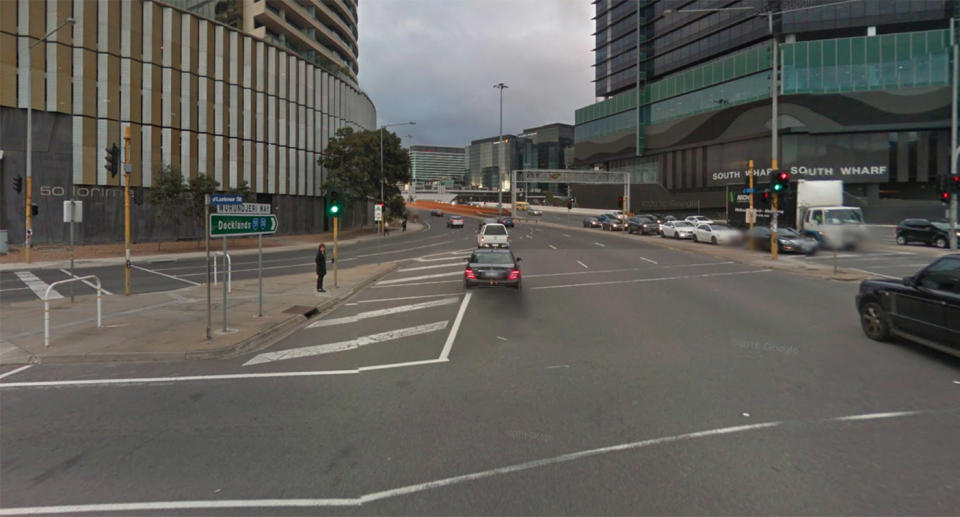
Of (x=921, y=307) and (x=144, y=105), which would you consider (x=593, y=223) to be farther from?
(x=921, y=307)

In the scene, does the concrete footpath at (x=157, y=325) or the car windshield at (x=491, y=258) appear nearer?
the concrete footpath at (x=157, y=325)

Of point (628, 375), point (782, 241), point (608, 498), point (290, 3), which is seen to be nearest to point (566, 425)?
point (608, 498)

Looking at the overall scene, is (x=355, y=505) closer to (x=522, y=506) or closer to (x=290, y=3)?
(x=522, y=506)

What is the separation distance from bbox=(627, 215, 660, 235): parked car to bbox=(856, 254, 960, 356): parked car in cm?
4130

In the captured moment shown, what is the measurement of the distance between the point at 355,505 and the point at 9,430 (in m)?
4.25

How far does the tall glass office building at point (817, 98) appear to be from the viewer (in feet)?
183

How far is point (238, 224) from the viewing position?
11.0m

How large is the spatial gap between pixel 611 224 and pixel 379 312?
49.5 m

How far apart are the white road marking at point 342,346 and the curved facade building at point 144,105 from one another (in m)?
24.5

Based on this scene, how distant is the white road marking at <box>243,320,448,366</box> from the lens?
29.6 feet

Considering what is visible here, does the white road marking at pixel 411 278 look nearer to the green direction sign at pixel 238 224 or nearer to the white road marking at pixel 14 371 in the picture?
the green direction sign at pixel 238 224

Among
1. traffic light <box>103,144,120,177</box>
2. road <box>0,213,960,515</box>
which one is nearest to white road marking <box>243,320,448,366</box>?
road <box>0,213,960,515</box>

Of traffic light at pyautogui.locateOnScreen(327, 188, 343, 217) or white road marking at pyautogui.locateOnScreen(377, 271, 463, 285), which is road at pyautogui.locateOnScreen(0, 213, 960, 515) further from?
white road marking at pyautogui.locateOnScreen(377, 271, 463, 285)

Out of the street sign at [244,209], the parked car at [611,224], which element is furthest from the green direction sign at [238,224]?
the parked car at [611,224]
